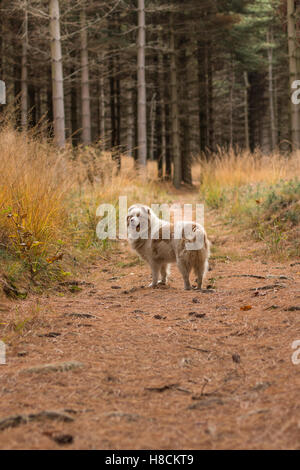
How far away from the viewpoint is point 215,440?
Answer: 2.07m

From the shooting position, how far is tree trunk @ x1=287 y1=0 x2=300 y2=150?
536 inches

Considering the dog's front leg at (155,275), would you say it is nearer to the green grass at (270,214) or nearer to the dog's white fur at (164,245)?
the dog's white fur at (164,245)

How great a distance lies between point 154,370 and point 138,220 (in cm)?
296

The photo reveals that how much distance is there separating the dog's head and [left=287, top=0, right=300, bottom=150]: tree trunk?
907 cm

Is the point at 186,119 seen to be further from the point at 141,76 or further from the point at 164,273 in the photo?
the point at 164,273

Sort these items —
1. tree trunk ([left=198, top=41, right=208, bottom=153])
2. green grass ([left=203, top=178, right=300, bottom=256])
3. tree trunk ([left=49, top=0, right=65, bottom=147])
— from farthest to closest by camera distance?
tree trunk ([left=198, top=41, right=208, bottom=153])
tree trunk ([left=49, top=0, right=65, bottom=147])
green grass ([left=203, top=178, right=300, bottom=256])

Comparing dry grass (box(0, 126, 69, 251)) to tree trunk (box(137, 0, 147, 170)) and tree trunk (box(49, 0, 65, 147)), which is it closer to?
tree trunk (box(49, 0, 65, 147))

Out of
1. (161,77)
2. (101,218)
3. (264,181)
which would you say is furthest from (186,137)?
(101,218)

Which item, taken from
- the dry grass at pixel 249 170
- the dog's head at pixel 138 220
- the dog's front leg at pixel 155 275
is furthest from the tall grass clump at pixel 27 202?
the dry grass at pixel 249 170

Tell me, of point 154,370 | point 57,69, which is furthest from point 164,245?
point 57,69

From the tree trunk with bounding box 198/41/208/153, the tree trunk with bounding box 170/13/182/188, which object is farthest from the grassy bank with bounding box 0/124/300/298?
the tree trunk with bounding box 198/41/208/153

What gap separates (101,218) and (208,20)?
46.5ft

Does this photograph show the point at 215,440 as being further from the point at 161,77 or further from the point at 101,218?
the point at 161,77

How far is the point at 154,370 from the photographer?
294 cm
